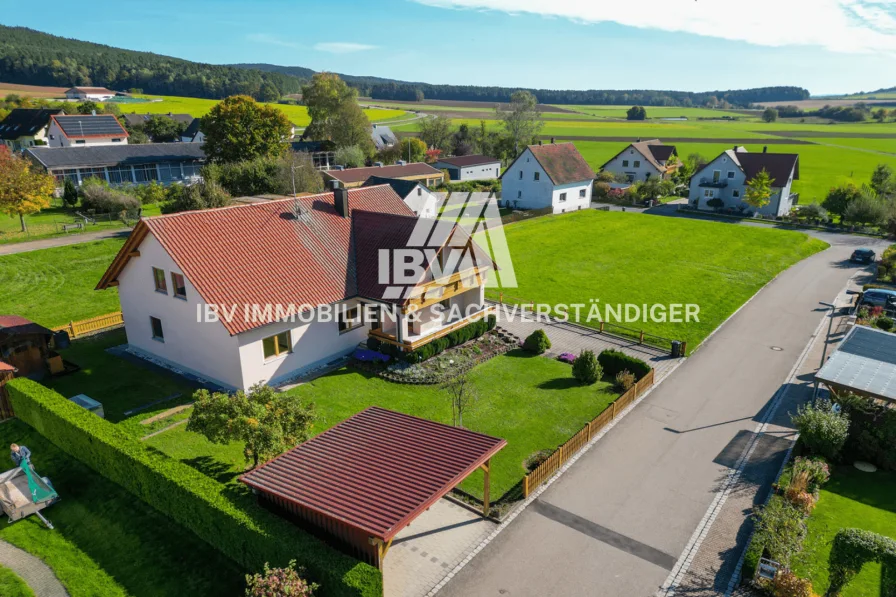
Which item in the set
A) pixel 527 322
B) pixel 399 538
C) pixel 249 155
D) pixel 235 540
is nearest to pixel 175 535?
pixel 235 540

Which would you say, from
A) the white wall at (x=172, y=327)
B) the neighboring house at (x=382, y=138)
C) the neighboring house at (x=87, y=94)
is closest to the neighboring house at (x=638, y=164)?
the neighboring house at (x=382, y=138)

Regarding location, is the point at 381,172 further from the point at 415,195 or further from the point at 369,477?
the point at 369,477

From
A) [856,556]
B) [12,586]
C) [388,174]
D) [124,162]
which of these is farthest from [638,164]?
[12,586]

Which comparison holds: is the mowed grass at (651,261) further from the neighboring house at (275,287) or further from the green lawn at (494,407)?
the neighboring house at (275,287)

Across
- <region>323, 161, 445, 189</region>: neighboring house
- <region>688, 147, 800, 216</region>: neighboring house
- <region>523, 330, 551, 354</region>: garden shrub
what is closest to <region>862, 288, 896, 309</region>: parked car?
<region>523, 330, 551, 354</region>: garden shrub

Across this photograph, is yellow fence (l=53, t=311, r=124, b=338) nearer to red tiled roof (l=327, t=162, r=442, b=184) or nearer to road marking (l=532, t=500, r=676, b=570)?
road marking (l=532, t=500, r=676, b=570)

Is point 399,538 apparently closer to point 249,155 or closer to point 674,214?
point 674,214
